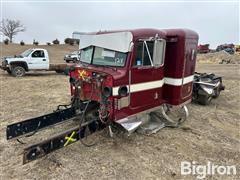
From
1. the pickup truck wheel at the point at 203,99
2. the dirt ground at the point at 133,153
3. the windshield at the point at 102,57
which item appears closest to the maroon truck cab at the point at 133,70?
the windshield at the point at 102,57

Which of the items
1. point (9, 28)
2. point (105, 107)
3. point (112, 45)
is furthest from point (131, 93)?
point (9, 28)

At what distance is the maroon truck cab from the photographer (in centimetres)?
473

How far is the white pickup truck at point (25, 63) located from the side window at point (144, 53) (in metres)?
11.9

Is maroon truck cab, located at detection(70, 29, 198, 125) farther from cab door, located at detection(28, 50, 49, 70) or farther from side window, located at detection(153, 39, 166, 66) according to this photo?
cab door, located at detection(28, 50, 49, 70)

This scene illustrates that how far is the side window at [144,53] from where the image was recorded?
4922 mm

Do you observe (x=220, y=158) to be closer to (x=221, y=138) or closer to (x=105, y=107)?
(x=221, y=138)

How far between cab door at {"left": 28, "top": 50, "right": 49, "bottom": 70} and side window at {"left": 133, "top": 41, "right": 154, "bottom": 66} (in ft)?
39.0

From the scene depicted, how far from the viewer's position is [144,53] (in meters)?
5.02

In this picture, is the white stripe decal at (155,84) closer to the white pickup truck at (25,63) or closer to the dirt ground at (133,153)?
the dirt ground at (133,153)

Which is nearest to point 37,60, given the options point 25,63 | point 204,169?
point 25,63

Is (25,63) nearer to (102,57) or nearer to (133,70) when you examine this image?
(102,57)

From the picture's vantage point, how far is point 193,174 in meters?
4.15

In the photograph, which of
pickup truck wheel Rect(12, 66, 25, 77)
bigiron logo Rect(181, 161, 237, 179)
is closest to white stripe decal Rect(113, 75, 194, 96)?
bigiron logo Rect(181, 161, 237, 179)

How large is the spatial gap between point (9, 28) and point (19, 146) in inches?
3373
